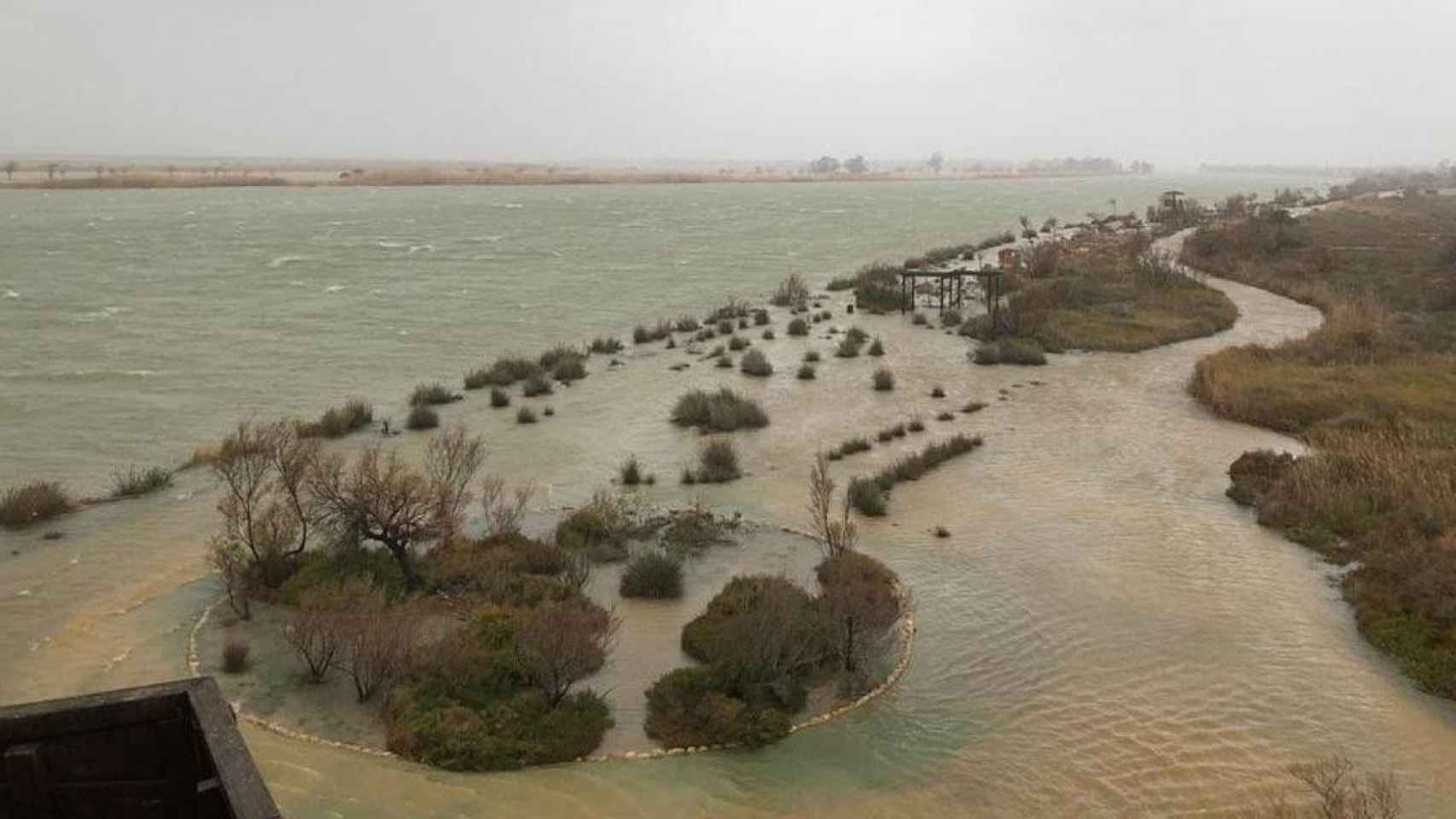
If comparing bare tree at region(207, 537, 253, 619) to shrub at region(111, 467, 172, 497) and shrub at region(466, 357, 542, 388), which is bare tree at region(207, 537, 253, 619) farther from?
shrub at region(466, 357, 542, 388)

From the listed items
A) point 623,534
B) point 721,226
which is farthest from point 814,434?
point 721,226

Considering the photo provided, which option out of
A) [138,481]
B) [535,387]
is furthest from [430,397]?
[138,481]

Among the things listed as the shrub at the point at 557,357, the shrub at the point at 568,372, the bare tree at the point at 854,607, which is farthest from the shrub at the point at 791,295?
the bare tree at the point at 854,607

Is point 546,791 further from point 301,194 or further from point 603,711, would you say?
point 301,194

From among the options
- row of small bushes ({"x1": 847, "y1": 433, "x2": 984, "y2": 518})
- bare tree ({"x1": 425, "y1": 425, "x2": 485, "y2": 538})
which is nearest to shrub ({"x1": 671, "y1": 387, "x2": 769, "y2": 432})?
row of small bushes ({"x1": 847, "y1": 433, "x2": 984, "y2": 518})

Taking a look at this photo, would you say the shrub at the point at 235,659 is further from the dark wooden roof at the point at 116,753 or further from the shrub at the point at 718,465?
the shrub at the point at 718,465
